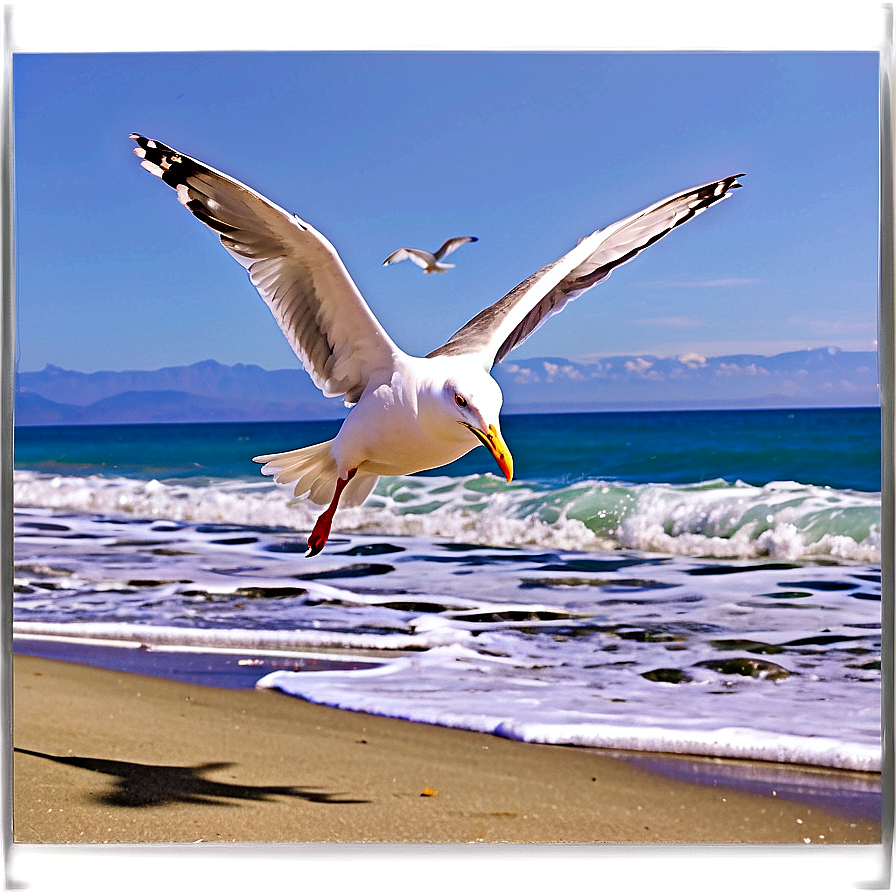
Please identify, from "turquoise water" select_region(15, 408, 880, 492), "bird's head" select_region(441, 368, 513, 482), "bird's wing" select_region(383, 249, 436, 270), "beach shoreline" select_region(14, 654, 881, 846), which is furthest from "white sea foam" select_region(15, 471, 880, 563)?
"bird's head" select_region(441, 368, 513, 482)

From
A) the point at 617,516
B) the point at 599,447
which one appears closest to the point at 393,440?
the point at 617,516

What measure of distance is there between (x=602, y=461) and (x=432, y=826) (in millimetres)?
6960

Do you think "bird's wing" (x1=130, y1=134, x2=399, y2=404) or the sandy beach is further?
the sandy beach

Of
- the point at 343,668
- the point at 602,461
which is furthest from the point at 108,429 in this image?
the point at 343,668

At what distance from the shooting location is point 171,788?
2.81 m

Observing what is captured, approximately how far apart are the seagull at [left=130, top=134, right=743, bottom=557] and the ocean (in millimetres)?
1360

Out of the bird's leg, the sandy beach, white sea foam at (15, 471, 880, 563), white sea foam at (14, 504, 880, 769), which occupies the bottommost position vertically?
the sandy beach

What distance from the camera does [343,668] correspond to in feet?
12.3

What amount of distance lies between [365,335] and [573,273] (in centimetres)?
57

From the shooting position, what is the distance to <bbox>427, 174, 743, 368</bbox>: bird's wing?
189cm

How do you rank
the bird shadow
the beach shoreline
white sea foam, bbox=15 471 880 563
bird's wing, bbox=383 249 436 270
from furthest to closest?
white sea foam, bbox=15 471 880 563
bird's wing, bbox=383 249 436 270
the bird shadow
the beach shoreline

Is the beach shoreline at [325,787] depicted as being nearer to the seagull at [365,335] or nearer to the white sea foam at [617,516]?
the seagull at [365,335]

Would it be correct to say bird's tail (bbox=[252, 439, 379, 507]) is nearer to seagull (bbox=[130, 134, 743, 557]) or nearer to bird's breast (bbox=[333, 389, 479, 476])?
seagull (bbox=[130, 134, 743, 557])

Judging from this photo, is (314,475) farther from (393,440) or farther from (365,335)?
(393,440)
